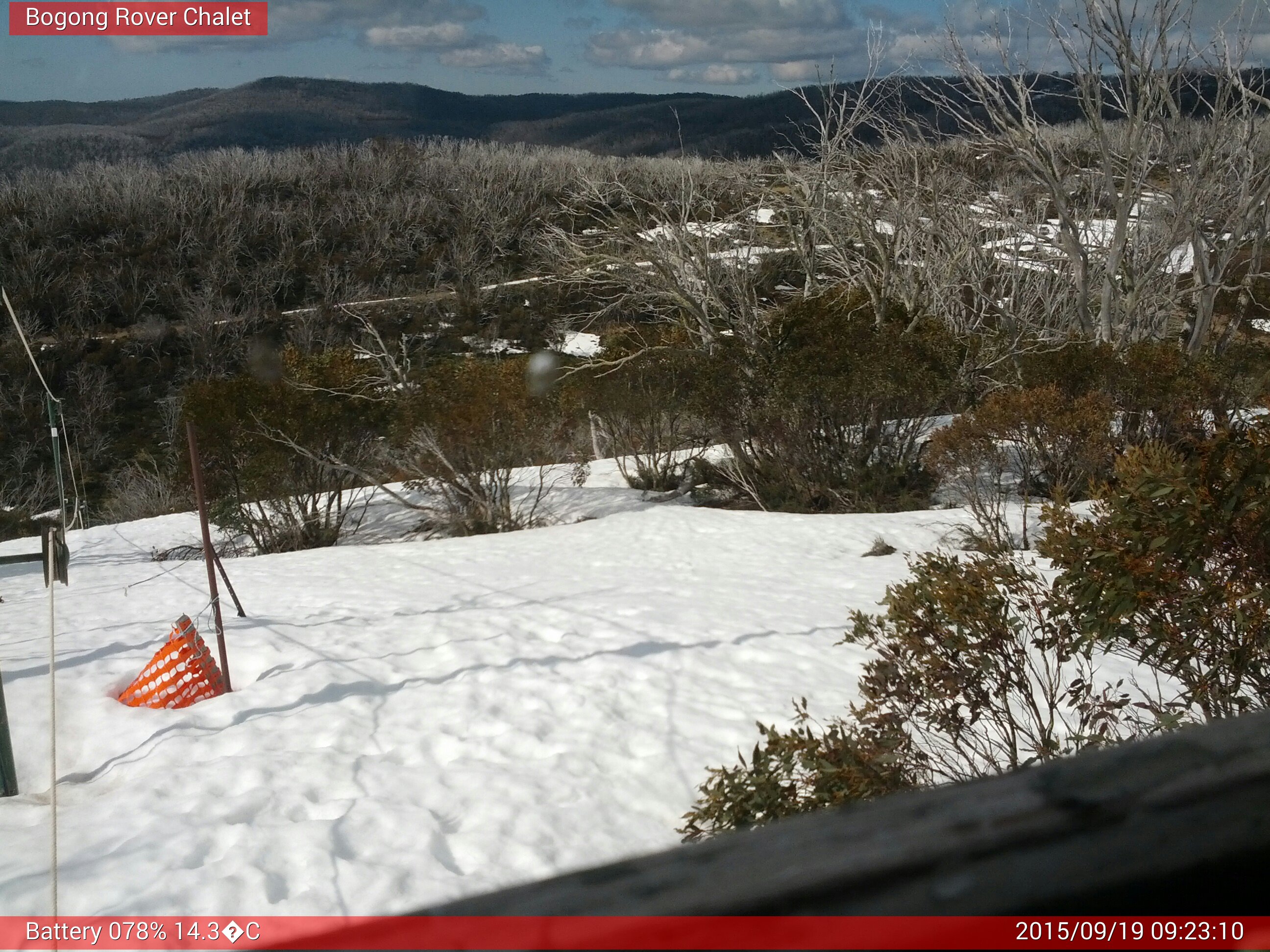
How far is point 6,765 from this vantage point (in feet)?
11.7

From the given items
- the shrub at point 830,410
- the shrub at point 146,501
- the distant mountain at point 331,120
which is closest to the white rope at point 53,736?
the shrub at point 830,410

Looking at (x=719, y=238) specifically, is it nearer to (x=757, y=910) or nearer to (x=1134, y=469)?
(x=1134, y=469)

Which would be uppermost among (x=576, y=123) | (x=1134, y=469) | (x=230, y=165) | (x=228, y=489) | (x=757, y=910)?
(x=576, y=123)

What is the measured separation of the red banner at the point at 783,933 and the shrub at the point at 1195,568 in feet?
7.67

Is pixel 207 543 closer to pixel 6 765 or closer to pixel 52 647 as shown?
pixel 6 765

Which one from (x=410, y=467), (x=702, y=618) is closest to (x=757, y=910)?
(x=702, y=618)

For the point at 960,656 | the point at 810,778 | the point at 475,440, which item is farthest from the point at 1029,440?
the point at 810,778

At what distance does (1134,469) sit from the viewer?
2885mm

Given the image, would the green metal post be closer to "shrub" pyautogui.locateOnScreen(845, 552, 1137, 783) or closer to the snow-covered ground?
the snow-covered ground

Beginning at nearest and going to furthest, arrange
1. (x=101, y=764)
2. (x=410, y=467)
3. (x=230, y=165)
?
1. (x=101, y=764)
2. (x=410, y=467)
3. (x=230, y=165)

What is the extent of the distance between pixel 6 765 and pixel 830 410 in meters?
7.94

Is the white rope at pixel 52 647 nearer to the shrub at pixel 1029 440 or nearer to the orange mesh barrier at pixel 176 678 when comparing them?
the orange mesh barrier at pixel 176 678

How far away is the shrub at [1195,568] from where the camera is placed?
8.62 ft

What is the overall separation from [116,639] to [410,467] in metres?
4.85
